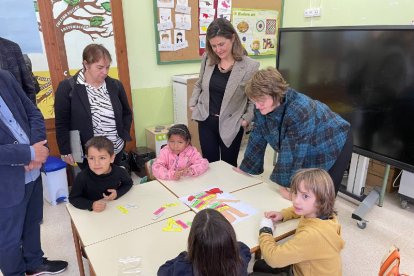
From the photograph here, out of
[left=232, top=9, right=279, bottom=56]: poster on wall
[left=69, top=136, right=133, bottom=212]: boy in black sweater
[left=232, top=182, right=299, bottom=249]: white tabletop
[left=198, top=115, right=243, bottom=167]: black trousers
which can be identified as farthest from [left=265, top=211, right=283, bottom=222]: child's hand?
[left=232, top=9, right=279, bottom=56]: poster on wall

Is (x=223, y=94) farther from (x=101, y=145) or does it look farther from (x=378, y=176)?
(x=378, y=176)

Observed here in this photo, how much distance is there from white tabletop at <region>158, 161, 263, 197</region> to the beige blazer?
339 millimetres

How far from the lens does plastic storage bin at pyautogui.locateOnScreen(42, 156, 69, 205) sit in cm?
283

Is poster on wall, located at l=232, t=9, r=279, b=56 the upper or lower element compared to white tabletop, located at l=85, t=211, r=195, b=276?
upper

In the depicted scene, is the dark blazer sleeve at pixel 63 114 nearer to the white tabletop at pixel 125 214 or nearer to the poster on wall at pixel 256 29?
the white tabletop at pixel 125 214

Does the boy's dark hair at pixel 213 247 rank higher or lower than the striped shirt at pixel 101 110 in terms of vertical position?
lower

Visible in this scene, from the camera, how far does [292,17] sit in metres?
4.34

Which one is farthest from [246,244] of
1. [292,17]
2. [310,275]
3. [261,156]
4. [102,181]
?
[292,17]

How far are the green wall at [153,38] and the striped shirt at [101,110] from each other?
1.52 m

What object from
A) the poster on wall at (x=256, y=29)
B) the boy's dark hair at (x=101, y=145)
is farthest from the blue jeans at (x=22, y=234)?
the poster on wall at (x=256, y=29)

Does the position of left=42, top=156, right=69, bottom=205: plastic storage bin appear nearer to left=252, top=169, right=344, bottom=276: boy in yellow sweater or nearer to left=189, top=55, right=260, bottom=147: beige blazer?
left=189, top=55, right=260, bottom=147: beige blazer

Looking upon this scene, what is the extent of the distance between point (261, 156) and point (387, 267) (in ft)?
3.22

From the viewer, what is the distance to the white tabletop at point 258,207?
1432 millimetres

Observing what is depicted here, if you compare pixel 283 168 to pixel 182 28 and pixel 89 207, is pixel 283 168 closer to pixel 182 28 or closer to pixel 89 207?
pixel 89 207
